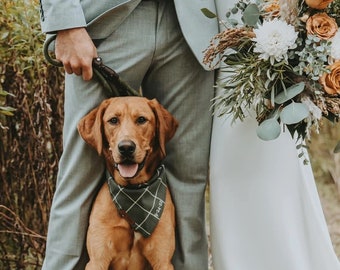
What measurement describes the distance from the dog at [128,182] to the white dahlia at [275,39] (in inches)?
17.0

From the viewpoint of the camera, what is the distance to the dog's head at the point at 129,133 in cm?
273

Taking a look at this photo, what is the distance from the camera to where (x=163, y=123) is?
286cm

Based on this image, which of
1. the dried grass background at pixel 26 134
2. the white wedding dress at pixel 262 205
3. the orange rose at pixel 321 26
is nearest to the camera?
the orange rose at pixel 321 26

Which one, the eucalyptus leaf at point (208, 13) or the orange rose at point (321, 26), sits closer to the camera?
the orange rose at point (321, 26)

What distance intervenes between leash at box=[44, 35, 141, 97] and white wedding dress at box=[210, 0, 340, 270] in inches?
16.1

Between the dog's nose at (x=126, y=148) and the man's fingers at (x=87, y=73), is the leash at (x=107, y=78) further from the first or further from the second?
the dog's nose at (x=126, y=148)

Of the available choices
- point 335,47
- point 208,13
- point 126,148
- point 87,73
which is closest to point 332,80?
point 335,47

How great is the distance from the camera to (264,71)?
2.73 metres

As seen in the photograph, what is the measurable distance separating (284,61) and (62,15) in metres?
0.76

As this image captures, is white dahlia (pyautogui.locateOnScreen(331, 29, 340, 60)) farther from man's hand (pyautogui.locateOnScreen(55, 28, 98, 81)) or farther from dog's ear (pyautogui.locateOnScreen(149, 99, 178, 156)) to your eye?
man's hand (pyautogui.locateOnScreen(55, 28, 98, 81))

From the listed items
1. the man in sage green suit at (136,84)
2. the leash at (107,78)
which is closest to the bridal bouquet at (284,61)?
the man in sage green suit at (136,84)

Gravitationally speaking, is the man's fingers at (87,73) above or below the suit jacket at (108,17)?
below

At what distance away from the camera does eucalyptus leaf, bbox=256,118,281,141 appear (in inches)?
107

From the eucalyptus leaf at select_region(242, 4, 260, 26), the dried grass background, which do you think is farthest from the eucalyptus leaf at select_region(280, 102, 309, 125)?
the dried grass background
